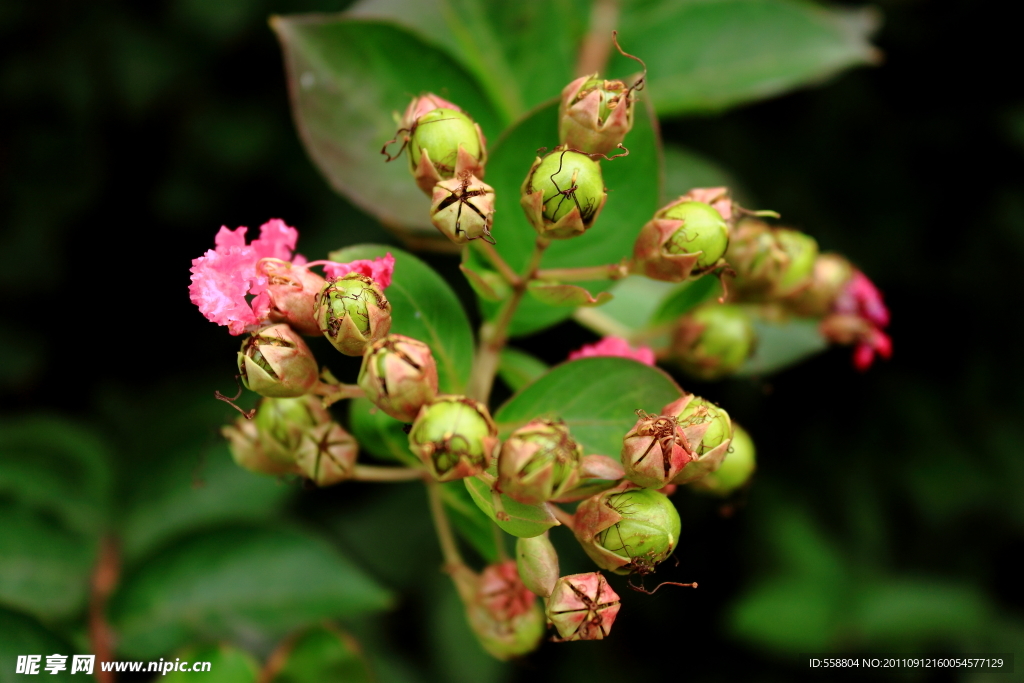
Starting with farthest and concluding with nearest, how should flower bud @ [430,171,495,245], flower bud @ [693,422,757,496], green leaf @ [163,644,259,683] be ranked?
green leaf @ [163,644,259,683], flower bud @ [693,422,757,496], flower bud @ [430,171,495,245]

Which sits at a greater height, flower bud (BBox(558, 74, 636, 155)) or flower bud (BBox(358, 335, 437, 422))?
flower bud (BBox(558, 74, 636, 155))

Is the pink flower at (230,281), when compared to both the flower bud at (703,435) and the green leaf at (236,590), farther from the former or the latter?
the green leaf at (236,590)

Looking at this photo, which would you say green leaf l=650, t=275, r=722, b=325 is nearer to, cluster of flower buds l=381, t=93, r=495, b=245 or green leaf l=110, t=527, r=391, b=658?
cluster of flower buds l=381, t=93, r=495, b=245

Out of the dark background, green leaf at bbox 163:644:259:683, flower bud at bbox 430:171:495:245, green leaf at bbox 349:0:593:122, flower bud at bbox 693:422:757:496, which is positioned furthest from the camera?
the dark background

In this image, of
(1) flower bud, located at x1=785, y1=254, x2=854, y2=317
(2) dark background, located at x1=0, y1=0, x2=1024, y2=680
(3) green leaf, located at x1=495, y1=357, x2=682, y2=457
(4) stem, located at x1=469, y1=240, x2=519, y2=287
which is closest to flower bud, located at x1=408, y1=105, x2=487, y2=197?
(4) stem, located at x1=469, y1=240, x2=519, y2=287

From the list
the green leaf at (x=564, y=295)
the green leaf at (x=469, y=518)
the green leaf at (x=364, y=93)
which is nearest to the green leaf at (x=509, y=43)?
the green leaf at (x=364, y=93)

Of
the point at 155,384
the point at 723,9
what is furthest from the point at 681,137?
the point at 155,384

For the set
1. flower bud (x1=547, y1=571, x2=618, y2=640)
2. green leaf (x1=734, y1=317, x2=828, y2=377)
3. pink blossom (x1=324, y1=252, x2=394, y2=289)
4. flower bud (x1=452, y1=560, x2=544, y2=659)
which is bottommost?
flower bud (x1=452, y1=560, x2=544, y2=659)
